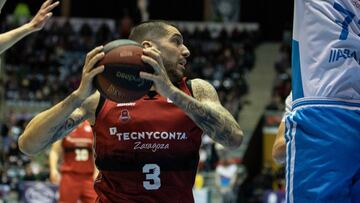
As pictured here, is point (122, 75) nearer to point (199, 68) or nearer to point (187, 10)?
point (199, 68)

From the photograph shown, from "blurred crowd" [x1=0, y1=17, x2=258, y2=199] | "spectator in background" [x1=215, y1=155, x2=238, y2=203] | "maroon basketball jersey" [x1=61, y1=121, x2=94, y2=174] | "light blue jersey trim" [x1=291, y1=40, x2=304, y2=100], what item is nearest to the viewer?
"light blue jersey trim" [x1=291, y1=40, x2=304, y2=100]

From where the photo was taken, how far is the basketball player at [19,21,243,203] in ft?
14.0

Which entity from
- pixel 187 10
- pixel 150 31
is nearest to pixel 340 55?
pixel 150 31

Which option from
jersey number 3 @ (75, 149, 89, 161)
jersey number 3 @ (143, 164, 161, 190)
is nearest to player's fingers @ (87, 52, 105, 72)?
jersey number 3 @ (143, 164, 161, 190)

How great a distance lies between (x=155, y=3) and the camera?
2798 cm

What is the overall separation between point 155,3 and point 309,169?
24943mm

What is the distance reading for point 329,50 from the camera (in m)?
3.41

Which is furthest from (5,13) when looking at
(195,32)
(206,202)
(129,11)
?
(206,202)

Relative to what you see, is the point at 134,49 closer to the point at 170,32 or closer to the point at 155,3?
the point at 170,32

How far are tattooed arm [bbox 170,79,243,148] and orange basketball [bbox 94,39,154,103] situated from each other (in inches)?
9.2

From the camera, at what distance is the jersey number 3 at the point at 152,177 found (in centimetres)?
428

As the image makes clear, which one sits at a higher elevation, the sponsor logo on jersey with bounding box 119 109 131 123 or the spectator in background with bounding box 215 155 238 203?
the sponsor logo on jersey with bounding box 119 109 131 123

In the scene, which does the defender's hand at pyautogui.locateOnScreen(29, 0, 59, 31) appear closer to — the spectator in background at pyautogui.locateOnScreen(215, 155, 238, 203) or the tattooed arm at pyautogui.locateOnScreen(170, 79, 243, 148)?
the tattooed arm at pyautogui.locateOnScreen(170, 79, 243, 148)

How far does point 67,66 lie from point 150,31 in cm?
1882
